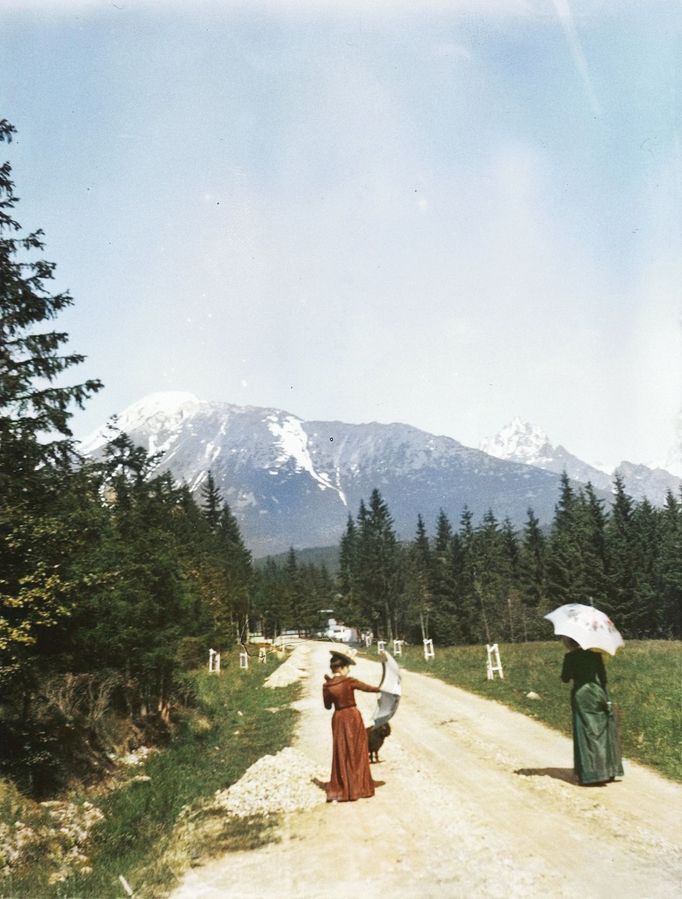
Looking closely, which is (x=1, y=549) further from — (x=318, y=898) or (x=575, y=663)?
(x=575, y=663)

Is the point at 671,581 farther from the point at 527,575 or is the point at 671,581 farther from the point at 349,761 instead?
the point at 349,761

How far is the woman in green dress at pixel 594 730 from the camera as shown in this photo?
873 centimetres

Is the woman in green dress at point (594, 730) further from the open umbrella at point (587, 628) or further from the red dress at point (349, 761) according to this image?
the red dress at point (349, 761)

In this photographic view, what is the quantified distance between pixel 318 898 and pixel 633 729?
363 inches

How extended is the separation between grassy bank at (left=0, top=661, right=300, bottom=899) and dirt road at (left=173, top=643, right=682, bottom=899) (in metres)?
0.64

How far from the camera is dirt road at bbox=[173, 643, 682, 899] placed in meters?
5.51

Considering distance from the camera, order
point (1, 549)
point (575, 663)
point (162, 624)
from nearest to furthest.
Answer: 1. point (575, 663)
2. point (1, 549)
3. point (162, 624)

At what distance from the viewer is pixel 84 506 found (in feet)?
42.4

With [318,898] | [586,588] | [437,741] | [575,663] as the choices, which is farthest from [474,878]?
[586,588]

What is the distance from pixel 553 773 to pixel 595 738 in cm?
128

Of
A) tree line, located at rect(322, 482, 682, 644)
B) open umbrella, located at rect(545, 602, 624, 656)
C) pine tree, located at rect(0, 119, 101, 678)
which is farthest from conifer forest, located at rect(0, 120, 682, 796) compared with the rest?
tree line, located at rect(322, 482, 682, 644)

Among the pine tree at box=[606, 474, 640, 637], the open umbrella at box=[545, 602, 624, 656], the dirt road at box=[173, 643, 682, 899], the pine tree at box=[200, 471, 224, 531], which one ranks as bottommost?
the pine tree at box=[606, 474, 640, 637]

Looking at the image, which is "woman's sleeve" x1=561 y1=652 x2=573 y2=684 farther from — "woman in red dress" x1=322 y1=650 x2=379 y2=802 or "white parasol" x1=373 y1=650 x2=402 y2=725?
"woman in red dress" x1=322 y1=650 x2=379 y2=802

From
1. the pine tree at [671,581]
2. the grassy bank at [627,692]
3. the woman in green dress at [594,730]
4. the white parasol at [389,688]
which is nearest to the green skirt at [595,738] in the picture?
the woman in green dress at [594,730]
